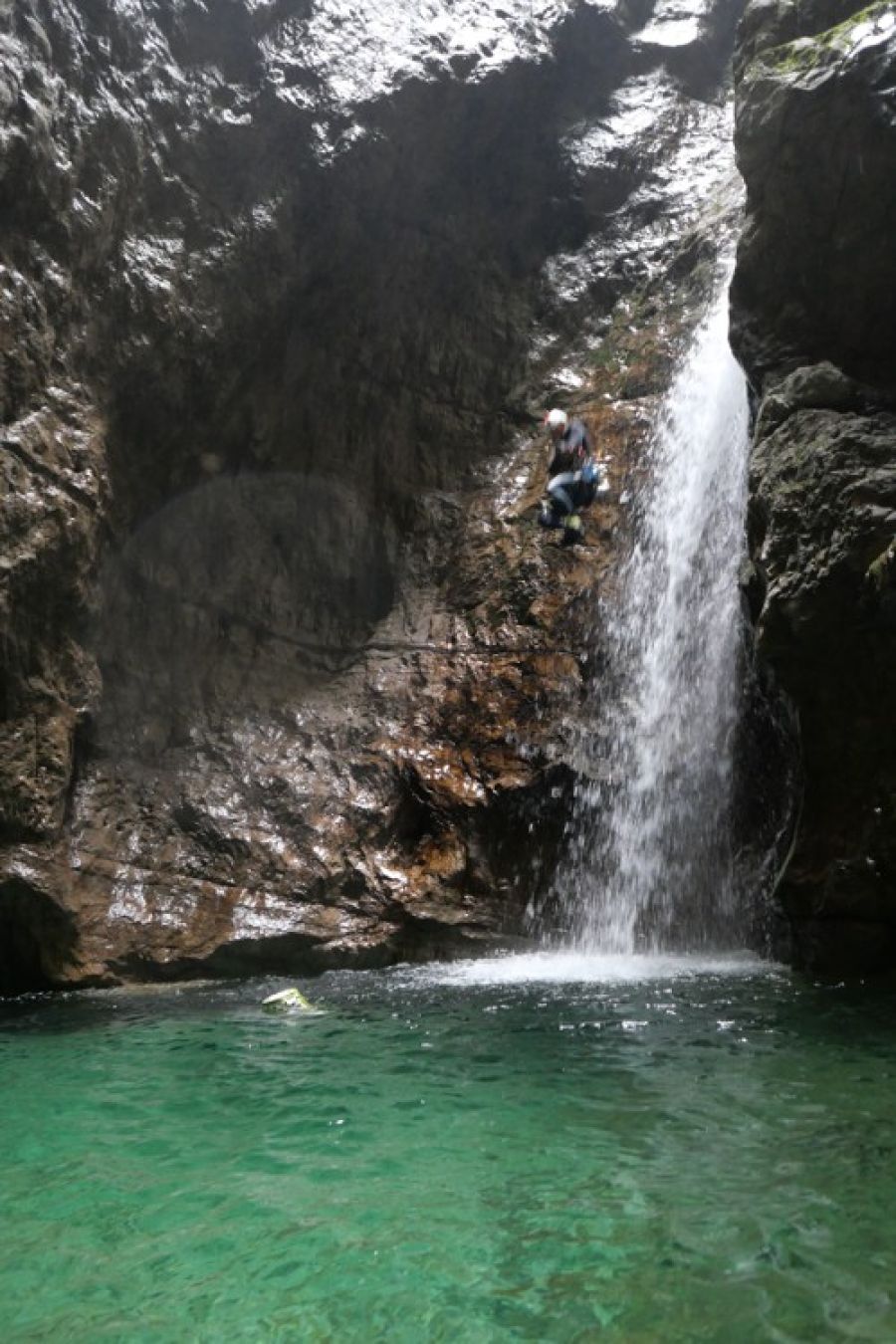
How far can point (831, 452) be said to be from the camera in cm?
686

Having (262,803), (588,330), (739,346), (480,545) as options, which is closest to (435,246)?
(588,330)

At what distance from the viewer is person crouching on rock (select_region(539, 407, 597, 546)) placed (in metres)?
9.98

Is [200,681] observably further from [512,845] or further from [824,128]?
[824,128]

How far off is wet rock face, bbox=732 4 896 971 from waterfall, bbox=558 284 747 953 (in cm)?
171

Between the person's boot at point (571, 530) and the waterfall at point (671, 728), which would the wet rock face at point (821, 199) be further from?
the person's boot at point (571, 530)

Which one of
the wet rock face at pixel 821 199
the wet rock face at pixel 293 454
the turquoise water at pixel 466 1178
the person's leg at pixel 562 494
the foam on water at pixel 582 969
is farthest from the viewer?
the person's leg at pixel 562 494

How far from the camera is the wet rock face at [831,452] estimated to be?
22.2ft

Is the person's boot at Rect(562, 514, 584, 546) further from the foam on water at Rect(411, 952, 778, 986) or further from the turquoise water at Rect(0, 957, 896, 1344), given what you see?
the turquoise water at Rect(0, 957, 896, 1344)

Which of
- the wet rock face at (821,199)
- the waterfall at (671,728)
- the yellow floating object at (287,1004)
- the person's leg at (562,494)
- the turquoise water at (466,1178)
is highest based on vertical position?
the wet rock face at (821,199)

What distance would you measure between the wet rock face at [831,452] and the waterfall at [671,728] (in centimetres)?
171

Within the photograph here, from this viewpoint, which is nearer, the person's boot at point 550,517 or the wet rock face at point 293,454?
the wet rock face at point 293,454

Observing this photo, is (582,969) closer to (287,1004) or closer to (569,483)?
(287,1004)

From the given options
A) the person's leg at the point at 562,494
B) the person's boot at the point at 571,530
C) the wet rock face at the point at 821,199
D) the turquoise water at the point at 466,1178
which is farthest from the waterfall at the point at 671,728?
the turquoise water at the point at 466,1178

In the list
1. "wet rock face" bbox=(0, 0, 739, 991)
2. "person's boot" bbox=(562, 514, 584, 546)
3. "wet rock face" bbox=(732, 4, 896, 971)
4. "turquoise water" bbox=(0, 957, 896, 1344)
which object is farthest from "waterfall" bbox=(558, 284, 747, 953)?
"turquoise water" bbox=(0, 957, 896, 1344)
